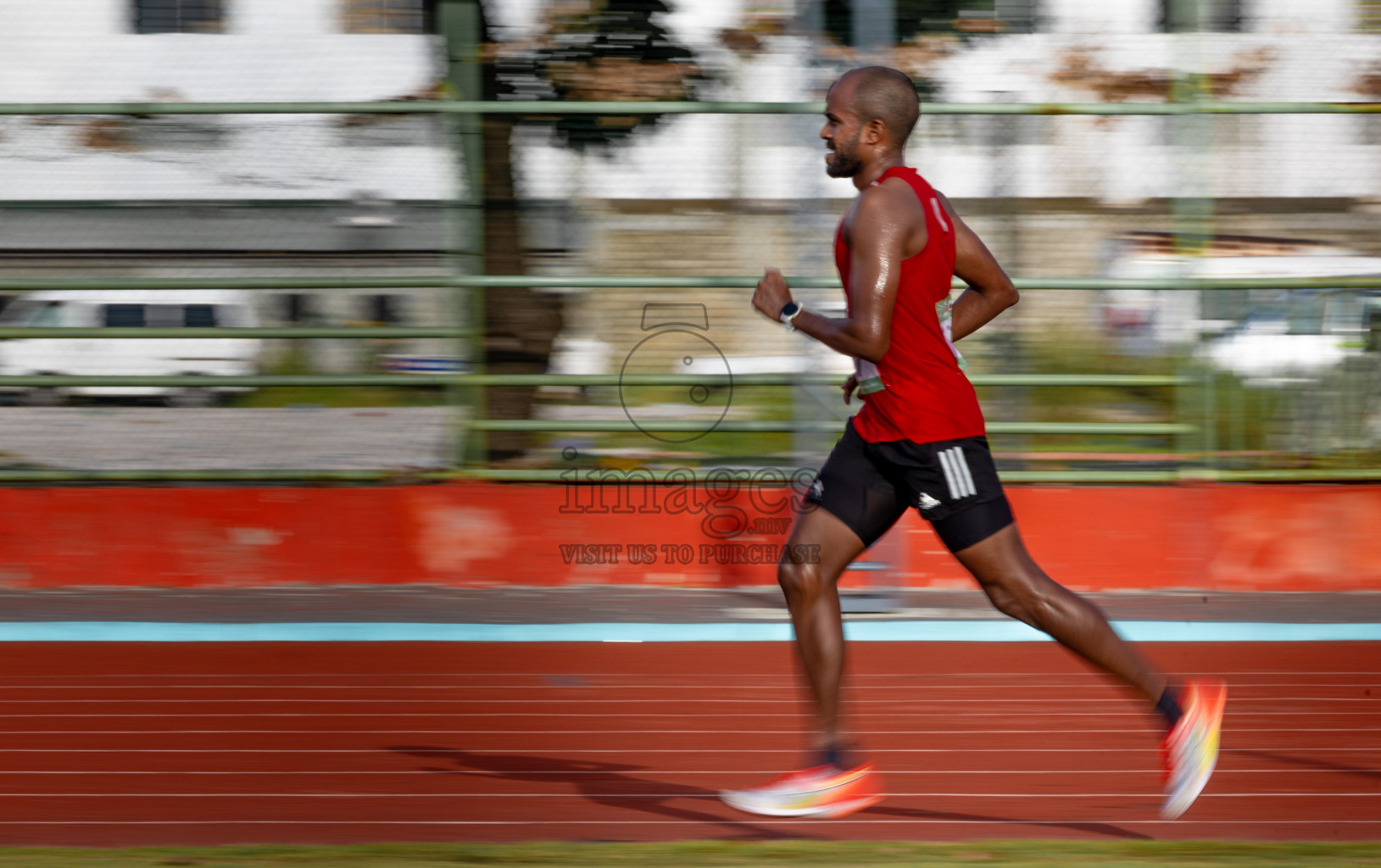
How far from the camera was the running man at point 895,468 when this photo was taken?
12.4ft

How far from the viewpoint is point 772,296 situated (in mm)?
3885

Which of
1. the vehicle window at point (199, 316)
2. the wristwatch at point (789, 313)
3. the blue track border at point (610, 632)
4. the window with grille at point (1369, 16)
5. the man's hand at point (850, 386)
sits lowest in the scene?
the blue track border at point (610, 632)

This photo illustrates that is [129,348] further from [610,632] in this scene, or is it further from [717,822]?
[717,822]

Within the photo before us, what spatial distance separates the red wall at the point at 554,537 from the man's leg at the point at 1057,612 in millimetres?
4139

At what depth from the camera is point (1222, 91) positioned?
816cm

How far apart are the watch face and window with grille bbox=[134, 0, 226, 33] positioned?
10.2ft

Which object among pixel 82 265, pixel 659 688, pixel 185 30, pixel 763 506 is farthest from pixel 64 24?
pixel 659 688

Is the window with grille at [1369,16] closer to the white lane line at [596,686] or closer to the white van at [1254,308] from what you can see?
the white van at [1254,308]

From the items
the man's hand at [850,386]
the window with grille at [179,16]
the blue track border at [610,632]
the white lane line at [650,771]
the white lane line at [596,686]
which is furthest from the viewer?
the window with grille at [179,16]

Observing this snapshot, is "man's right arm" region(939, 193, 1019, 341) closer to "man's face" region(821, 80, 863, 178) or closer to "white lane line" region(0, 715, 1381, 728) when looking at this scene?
"man's face" region(821, 80, 863, 178)

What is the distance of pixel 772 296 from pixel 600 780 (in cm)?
165

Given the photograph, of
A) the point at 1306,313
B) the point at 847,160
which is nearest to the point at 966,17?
the point at 1306,313

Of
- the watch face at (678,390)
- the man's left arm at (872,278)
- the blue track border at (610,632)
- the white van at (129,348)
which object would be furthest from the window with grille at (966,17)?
the man's left arm at (872,278)

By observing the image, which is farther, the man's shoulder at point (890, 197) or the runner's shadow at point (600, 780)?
the runner's shadow at point (600, 780)
